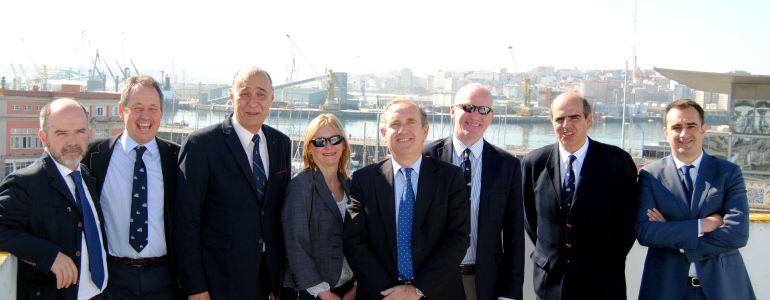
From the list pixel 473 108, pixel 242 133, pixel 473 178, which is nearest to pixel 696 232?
pixel 473 178

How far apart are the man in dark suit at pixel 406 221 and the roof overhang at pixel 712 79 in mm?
8372

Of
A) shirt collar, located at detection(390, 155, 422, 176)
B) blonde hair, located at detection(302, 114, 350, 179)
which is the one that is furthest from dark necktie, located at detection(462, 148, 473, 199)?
blonde hair, located at detection(302, 114, 350, 179)

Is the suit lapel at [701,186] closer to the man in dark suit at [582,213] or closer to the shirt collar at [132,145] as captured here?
the man in dark suit at [582,213]

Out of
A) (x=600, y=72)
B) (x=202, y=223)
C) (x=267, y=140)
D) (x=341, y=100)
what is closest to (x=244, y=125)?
(x=267, y=140)

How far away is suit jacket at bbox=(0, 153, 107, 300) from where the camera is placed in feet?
8.41

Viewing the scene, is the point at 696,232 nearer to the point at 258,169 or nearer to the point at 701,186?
the point at 701,186

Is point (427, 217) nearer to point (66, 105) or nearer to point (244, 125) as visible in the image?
point (244, 125)

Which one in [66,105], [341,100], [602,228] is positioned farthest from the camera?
[341,100]

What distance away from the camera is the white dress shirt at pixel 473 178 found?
120 inches

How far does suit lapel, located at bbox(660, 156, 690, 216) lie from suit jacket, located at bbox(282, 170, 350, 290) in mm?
1526

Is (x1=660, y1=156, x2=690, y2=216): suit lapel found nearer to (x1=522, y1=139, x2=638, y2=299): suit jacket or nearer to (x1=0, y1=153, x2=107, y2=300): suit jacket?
(x1=522, y1=139, x2=638, y2=299): suit jacket

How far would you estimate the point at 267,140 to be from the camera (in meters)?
3.11

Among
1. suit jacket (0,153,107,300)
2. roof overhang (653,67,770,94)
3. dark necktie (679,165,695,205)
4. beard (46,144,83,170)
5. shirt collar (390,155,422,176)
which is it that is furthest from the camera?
roof overhang (653,67,770,94)

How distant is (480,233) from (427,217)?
0.32 metres
